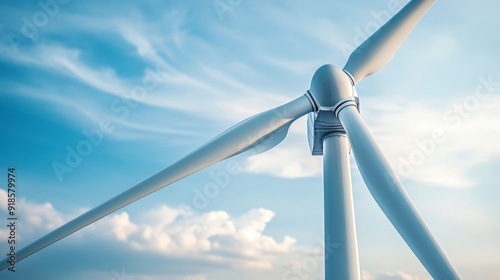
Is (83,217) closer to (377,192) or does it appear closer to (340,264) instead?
(340,264)

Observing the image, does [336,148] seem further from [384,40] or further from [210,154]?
[384,40]

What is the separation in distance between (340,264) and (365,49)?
730 centimetres

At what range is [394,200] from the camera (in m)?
10.1

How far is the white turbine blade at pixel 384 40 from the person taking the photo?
48.6 feet

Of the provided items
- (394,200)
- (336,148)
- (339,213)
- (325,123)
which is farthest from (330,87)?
(394,200)

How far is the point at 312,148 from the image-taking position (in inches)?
581

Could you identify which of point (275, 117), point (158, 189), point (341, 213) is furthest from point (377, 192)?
point (158, 189)

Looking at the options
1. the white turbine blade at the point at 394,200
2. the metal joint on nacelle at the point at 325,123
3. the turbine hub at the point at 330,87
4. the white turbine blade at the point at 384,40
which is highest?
the white turbine blade at the point at 384,40

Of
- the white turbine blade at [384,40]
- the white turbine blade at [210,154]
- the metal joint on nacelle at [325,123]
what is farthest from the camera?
the white turbine blade at [384,40]

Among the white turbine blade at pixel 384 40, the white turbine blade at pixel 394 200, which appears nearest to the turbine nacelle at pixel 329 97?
the white turbine blade at pixel 384 40

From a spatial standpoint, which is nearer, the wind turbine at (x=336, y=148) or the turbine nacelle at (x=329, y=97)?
the wind turbine at (x=336, y=148)

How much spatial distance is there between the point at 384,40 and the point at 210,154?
7.21 metres

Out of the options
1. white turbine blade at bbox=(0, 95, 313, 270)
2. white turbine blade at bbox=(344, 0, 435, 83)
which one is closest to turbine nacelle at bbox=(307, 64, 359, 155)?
white turbine blade at bbox=(0, 95, 313, 270)

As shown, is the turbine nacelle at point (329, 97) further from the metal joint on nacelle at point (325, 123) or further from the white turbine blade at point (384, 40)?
the white turbine blade at point (384, 40)
